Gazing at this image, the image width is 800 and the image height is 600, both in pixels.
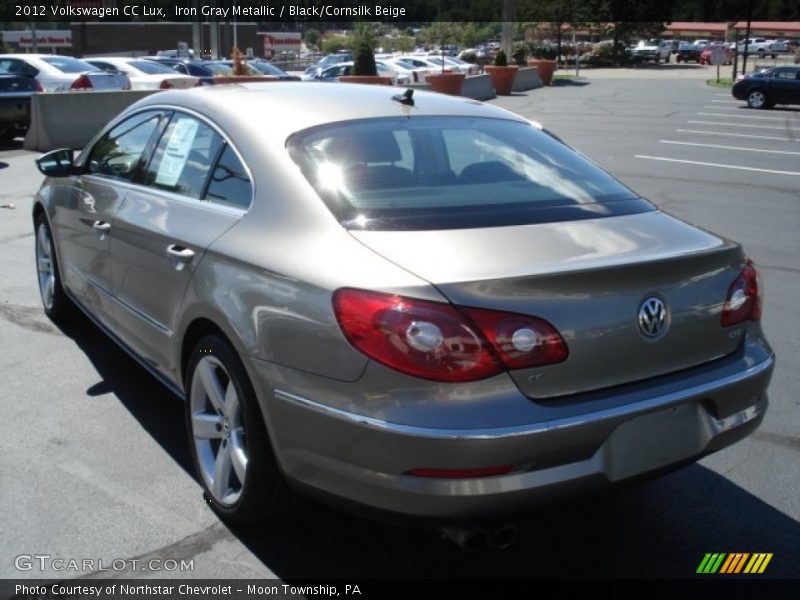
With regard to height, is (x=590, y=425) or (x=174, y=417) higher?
(x=590, y=425)

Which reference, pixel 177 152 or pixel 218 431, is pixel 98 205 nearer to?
pixel 177 152

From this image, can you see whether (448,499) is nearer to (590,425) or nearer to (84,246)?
(590,425)

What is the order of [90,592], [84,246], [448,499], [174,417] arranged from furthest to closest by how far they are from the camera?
[84,246], [174,417], [90,592], [448,499]

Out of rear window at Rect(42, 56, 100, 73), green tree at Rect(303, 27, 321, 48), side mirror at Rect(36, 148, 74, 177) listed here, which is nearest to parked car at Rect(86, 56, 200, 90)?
rear window at Rect(42, 56, 100, 73)

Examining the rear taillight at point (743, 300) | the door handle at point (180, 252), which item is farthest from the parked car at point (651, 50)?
the door handle at point (180, 252)

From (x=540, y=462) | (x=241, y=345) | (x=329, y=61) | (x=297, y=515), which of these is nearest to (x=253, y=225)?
(x=241, y=345)

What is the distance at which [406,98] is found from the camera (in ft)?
13.2

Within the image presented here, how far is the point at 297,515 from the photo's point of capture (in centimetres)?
355

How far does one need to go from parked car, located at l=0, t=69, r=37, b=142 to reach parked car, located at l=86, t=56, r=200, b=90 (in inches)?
177

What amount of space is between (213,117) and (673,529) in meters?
2.52

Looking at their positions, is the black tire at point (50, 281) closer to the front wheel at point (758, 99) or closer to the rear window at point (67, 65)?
the rear window at point (67, 65)

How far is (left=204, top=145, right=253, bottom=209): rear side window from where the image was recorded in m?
3.46

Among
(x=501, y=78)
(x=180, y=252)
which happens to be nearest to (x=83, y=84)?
(x=180, y=252)

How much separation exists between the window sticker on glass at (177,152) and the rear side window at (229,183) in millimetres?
372
